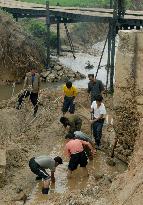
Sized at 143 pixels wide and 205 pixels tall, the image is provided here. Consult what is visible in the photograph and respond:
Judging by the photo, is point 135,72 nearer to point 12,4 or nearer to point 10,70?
point 10,70

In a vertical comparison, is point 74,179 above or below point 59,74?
above

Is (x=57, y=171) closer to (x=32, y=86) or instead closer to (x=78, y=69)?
(x=32, y=86)

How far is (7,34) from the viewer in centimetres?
2180

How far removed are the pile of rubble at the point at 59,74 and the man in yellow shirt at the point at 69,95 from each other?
806 cm

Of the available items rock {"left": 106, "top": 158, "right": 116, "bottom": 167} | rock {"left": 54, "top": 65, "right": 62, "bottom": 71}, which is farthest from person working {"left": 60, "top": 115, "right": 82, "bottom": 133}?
rock {"left": 54, "top": 65, "right": 62, "bottom": 71}

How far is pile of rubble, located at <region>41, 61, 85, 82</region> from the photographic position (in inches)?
867

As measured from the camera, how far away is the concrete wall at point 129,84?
425 inches

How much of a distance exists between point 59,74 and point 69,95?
9065 mm

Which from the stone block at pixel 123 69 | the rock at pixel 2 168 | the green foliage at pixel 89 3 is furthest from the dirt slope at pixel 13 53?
the green foliage at pixel 89 3

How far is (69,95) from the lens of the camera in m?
13.6

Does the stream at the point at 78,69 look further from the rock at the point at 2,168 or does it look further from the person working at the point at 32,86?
the rock at the point at 2,168

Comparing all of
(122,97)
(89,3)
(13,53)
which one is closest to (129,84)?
(122,97)

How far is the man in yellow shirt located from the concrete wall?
2.38 m

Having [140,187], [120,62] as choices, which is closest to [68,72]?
[120,62]
